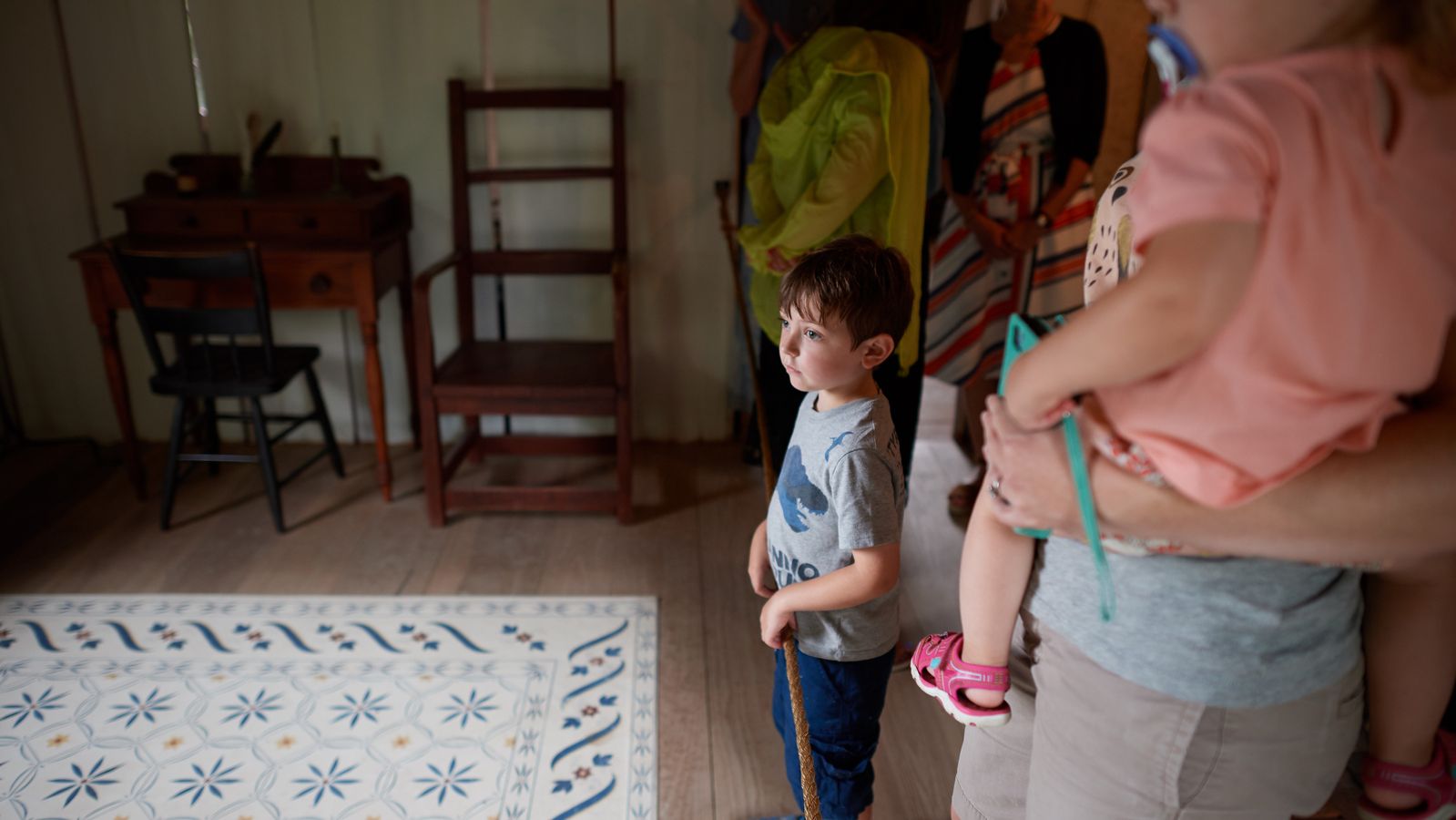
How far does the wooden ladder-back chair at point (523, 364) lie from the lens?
103 inches

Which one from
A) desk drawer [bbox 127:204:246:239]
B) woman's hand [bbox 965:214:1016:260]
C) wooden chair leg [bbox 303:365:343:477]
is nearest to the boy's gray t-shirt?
woman's hand [bbox 965:214:1016:260]

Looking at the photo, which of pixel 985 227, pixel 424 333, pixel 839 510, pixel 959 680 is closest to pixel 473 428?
pixel 424 333

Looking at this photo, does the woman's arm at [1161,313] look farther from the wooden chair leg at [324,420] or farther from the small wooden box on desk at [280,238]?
the wooden chair leg at [324,420]

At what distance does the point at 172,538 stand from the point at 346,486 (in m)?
0.50

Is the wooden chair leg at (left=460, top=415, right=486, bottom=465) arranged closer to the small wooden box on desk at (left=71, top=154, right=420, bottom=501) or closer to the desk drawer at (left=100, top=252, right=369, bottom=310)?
the small wooden box on desk at (left=71, top=154, right=420, bottom=501)

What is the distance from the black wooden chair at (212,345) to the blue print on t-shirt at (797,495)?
1768 mm

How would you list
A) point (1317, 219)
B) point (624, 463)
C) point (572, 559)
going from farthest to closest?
point (624, 463)
point (572, 559)
point (1317, 219)

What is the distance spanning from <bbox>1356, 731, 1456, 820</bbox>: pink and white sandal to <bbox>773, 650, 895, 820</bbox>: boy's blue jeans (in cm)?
69

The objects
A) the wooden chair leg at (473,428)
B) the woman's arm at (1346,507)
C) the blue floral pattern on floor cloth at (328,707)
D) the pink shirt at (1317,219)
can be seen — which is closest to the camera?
the pink shirt at (1317,219)

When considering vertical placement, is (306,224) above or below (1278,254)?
below

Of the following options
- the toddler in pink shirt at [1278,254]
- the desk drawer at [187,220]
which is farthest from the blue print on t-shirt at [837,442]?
the desk drawer at [187,220]

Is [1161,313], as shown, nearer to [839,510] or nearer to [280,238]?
[839,510]

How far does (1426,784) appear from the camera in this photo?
0.80 meters

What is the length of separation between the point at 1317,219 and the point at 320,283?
260 centimetres
